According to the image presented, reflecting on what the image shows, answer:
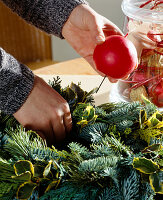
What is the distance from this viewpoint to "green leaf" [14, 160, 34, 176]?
380mm

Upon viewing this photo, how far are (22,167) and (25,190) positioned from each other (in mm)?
30

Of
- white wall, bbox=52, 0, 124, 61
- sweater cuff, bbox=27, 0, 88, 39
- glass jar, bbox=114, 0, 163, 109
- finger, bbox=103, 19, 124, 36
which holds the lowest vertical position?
white wall, bbox=52, 0, 124, 61

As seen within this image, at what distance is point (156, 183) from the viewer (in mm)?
386

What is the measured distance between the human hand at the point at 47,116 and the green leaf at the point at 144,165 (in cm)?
18

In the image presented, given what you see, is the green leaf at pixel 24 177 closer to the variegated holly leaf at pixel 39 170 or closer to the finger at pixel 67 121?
the variegated holly leaf at pixel 39 170

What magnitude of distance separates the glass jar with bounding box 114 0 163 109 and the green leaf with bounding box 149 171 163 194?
401 millimetres

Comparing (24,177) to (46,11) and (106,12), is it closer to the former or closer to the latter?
(46,11)

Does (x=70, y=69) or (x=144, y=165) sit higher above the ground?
(x=144, y=165)

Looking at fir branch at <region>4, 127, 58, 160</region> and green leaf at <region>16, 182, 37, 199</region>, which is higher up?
fir branch at <region>4, 127, 58, 160</region>

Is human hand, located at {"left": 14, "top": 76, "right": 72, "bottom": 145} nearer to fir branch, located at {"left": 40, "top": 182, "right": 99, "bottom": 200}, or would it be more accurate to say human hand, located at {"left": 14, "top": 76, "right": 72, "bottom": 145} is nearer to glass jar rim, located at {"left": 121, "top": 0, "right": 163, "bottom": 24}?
fir branch, located at {"left": 40, "top": 182, "right": 99, "bottom": 200}

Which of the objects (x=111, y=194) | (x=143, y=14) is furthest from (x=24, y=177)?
(x=143, y=14)

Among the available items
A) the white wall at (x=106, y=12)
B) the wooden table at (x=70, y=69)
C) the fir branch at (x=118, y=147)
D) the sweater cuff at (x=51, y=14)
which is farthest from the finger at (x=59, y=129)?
the white wall at (x=106, y=12)

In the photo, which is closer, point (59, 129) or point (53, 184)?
point (53, 184)

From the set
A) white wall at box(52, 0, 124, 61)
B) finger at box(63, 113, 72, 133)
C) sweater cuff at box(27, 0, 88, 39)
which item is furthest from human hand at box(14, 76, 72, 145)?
white wall at box(52, 0, 124, 61)
